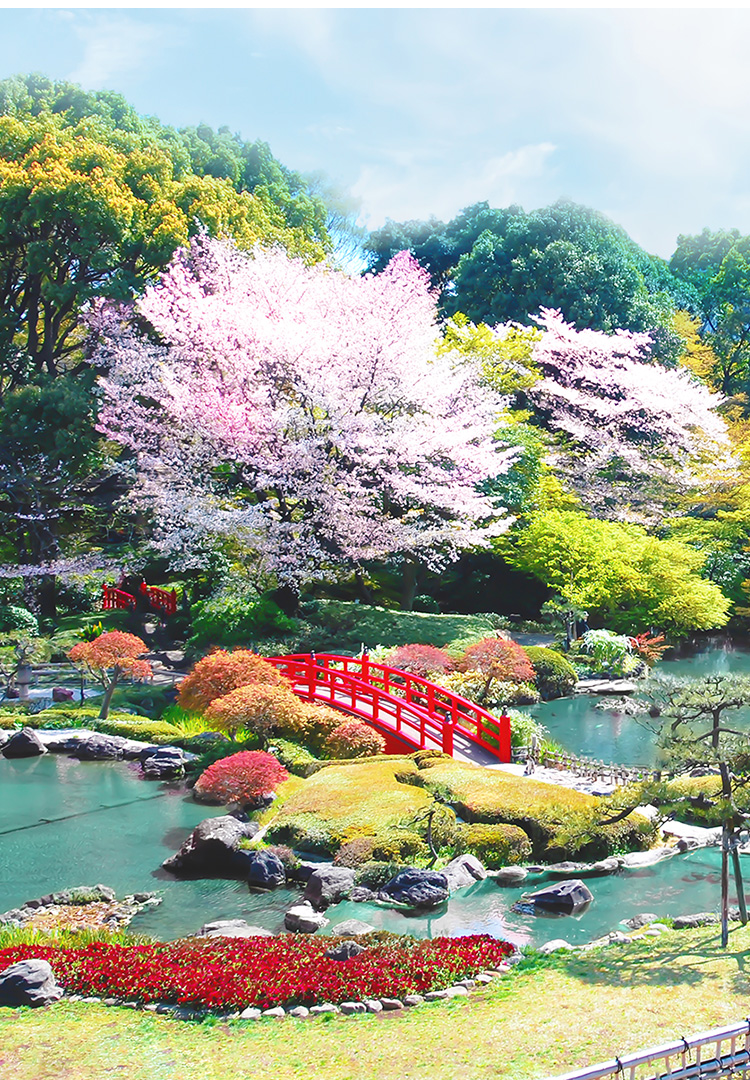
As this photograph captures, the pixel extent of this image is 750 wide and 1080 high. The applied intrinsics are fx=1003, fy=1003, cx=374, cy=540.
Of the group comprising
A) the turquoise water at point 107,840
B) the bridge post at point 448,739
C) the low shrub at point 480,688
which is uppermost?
the low shrub at point 480,688

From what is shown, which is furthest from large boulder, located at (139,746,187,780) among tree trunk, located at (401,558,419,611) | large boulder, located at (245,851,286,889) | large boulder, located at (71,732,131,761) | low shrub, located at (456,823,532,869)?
tree trunk, located at (401,558,419,611)

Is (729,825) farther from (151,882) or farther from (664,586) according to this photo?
(664,586)

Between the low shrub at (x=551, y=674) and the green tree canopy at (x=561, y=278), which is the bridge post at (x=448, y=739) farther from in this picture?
the green tree canopy at (x=561, y=278)

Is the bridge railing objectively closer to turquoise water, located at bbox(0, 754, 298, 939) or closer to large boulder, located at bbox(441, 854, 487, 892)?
large boulder, located at bbox(441, 854, 487, 892)

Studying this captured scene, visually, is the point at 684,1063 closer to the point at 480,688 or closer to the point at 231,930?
the point at 231,930

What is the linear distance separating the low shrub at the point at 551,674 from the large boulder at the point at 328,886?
12164 millimetres

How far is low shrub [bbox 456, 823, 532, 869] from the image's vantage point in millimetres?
14180

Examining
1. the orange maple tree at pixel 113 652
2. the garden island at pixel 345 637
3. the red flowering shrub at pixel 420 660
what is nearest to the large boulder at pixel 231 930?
the garden island at pixel 345 637

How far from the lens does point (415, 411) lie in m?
28.3

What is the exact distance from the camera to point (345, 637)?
1008 inches

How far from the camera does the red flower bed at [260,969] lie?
30.5 feet

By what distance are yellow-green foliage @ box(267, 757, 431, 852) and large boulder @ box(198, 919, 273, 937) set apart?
2.73m

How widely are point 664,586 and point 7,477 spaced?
19150mm

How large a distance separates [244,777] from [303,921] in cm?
418
